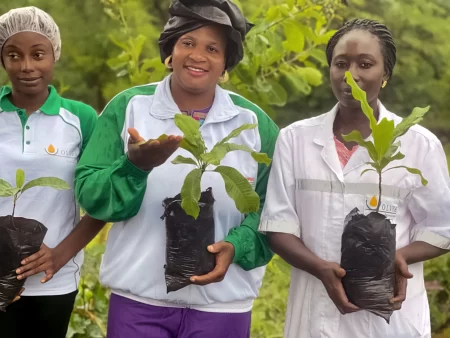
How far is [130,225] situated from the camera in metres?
2.24

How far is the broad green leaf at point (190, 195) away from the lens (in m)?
2.04

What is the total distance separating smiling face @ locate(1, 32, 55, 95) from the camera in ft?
7.76

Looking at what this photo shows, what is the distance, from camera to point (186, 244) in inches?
82.3

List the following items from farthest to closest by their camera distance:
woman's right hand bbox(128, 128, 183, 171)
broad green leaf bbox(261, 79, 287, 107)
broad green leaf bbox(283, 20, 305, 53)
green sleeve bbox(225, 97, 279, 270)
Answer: broad green leaf bbox(261, 79, 287, 107) < broad green leaf bbox(283, 20, 305, 53) < green sleeve bbox(225, 97, 279, 270) < woman's right hand bbox(128, 128, 183, 171)

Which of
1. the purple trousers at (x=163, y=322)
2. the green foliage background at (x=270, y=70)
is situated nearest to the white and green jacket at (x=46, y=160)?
the purple trousers at (x=163, y=322)

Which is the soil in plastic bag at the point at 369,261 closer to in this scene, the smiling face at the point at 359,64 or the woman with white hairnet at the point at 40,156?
the smiling face at the point at 359,64

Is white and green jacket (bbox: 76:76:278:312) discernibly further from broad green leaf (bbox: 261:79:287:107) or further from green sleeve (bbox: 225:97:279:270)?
broad green leaf (bbox: 261:79:287:107)

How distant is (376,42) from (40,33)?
105 centimetres

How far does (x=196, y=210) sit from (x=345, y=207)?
44 cm

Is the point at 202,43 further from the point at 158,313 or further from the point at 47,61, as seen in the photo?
the point at 158,313

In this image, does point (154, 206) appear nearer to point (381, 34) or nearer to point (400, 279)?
point (400, 279)

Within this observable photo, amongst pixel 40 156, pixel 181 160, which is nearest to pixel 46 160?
pixel 40 156

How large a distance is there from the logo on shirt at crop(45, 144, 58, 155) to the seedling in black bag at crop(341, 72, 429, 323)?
928 mm

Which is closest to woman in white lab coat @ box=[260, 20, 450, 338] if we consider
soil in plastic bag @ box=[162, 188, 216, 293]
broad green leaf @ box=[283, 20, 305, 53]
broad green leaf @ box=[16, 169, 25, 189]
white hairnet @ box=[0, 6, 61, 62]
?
soil in plastic bag @ box=[162, 188, 216, 293]
